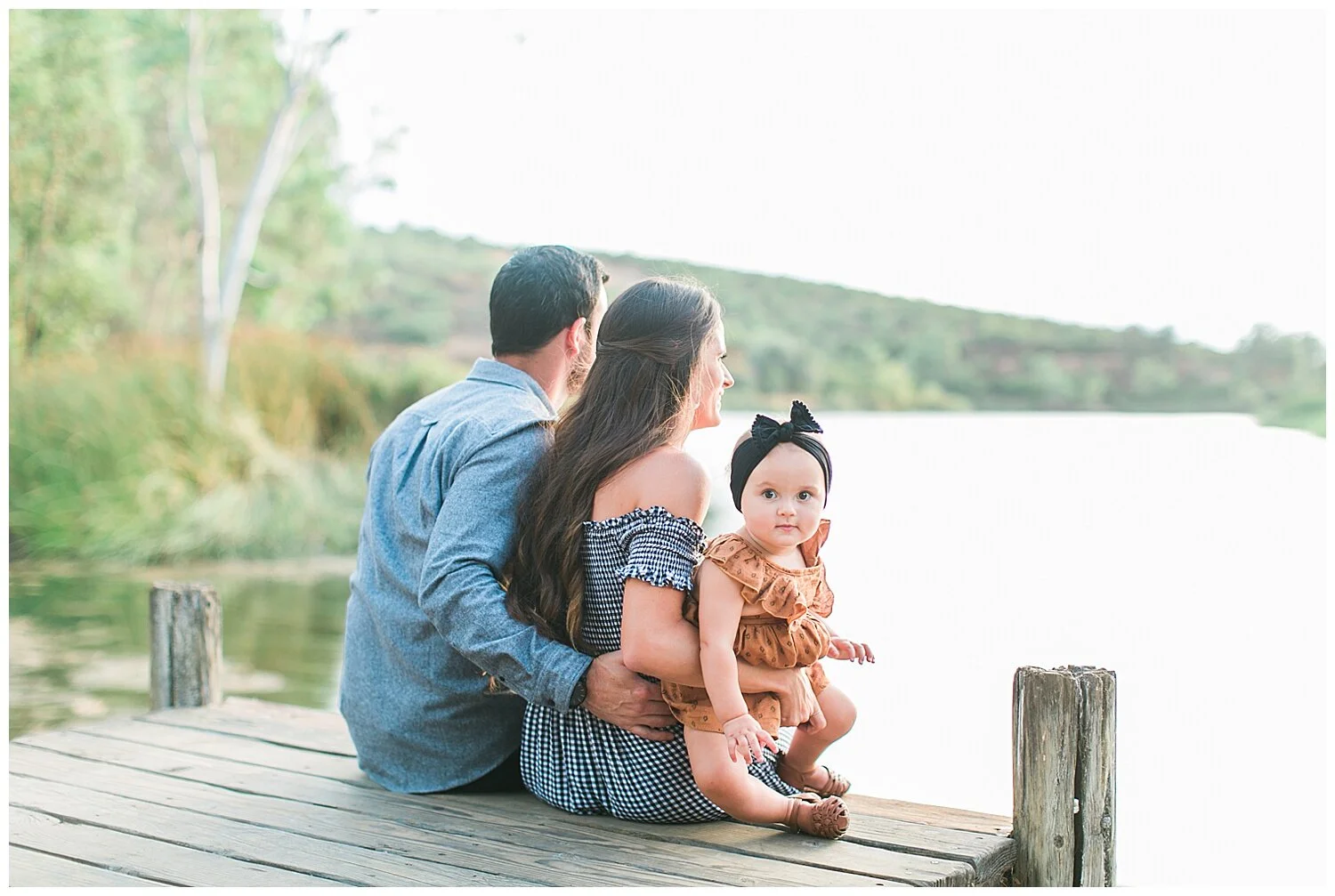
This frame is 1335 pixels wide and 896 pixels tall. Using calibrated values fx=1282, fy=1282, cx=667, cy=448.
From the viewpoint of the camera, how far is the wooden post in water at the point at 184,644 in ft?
12.3

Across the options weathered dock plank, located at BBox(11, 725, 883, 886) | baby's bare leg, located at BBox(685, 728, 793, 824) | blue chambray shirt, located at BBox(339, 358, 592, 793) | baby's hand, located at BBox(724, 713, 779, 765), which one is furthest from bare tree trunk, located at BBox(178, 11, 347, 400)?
baby's hand, located at BBox(724, 713, 779, 765)

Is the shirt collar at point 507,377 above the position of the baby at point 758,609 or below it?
above

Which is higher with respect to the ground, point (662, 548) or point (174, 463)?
point (662, 548)

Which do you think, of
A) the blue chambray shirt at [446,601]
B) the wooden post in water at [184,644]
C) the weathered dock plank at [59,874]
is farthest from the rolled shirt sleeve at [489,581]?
the wooden post in water at [184,644]

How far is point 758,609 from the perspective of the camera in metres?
2.34

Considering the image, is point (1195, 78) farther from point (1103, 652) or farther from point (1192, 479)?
point (1103, 652)

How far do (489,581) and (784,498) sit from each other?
0.62 m

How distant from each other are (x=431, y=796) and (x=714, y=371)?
45.4 inches

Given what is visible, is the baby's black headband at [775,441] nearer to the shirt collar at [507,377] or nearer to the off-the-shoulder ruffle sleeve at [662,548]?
the off-the-shoulder ruffle sleeve at [662,548]

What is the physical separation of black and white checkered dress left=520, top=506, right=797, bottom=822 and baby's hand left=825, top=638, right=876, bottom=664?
30 cm

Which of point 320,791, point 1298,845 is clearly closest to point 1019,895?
point 320,791

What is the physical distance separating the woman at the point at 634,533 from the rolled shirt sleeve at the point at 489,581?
0.17 feet

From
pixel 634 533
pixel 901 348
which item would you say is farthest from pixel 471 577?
pixel 901 348

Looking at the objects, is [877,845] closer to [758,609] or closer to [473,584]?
[758,609]
